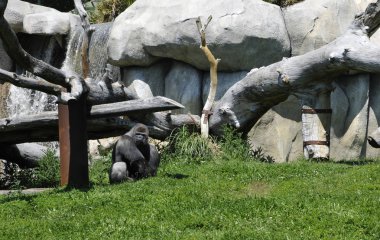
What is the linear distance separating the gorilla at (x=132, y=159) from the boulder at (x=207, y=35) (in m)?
4.52

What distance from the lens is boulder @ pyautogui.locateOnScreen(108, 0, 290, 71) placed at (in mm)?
17203

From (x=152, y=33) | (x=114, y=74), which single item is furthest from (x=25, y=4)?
(x=152, y=33)

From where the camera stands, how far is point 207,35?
56.9ft

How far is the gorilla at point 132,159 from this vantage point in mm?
13039

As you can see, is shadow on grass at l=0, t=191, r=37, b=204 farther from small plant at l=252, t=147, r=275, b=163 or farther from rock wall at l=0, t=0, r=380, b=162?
rock wall at l=0, t=0, r=380, b=162

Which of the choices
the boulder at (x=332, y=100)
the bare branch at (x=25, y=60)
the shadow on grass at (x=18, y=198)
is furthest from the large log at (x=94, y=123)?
the boulder at (x=332, y=100)

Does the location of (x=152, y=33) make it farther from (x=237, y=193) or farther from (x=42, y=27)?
(x=237, y=193)

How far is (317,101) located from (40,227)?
6.83 m

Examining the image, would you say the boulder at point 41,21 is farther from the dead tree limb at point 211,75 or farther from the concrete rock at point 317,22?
the concrete rock at point 317,22

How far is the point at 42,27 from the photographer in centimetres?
2125

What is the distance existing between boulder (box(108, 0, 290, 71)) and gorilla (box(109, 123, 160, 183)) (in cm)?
452

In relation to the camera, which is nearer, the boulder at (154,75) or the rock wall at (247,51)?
the rock wall at (247,51)

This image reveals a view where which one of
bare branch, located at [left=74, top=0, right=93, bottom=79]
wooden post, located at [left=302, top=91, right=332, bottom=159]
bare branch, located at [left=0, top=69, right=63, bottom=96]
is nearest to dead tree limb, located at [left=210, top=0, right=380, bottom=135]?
wooden post, located at [left=302, top=91, right=332, bottom=159]

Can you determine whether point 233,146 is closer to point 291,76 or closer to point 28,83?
point 291,76
